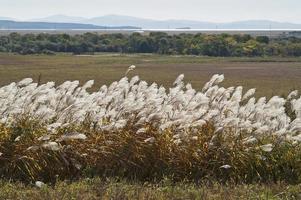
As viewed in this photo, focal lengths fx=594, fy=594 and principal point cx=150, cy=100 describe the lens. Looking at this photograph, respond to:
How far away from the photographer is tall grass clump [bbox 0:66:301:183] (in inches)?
321

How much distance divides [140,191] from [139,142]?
1.29 metres

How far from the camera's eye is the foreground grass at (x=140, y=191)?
22.8ft

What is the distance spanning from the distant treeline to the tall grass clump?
5594cm

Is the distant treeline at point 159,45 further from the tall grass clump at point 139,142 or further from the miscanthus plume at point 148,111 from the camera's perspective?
the tall grass clump at point 139,142

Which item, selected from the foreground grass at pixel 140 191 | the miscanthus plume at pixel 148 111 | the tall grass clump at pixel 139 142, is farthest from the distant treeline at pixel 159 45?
the foreground grass at pixel 140 191

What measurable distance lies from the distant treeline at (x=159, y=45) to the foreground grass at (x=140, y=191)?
57.0 metres

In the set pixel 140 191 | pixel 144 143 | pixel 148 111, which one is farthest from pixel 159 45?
pixel 140 191

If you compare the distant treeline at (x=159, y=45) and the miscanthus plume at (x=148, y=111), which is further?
the distant treeline at (x=159, y=45)

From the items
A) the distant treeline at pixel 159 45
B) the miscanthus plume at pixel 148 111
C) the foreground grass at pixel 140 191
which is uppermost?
the miscanthus plume at pixel 148 111

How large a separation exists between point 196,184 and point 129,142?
1122 millimetres

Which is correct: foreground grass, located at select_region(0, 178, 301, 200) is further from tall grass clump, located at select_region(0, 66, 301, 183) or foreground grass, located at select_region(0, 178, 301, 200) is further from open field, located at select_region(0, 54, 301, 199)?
tall grass clump, located at select_region(0, 66, 301, 183)

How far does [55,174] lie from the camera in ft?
26.8

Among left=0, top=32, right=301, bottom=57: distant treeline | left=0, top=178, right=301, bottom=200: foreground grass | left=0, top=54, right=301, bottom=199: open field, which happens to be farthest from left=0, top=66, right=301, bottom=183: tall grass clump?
left=0, top=32, right=301, bottom=57: distant treeline

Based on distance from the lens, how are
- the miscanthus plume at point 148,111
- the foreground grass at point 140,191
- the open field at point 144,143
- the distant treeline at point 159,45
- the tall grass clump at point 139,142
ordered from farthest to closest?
1. the distant treeline at point 159,45
2. the miscanthus plume at point 148,111
3. the tall grass clump at point 139,142
4. the open field at point 144,143
5. the foreground grass at point 140,191
